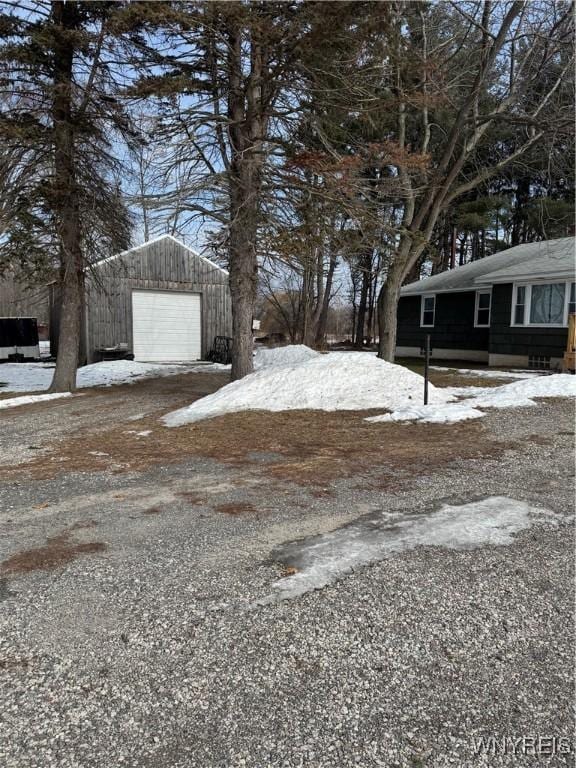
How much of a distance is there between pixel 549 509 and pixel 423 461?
5.19 ft

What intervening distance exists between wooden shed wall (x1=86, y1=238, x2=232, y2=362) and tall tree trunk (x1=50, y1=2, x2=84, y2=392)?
23.8 feet

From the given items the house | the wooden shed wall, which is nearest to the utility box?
the wooden shed wall

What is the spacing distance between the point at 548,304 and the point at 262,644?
15.9 metres

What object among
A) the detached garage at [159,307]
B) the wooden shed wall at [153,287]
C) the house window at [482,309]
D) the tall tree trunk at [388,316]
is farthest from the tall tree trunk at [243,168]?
the house window at [482,309]

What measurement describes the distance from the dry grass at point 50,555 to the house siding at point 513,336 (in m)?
15.0

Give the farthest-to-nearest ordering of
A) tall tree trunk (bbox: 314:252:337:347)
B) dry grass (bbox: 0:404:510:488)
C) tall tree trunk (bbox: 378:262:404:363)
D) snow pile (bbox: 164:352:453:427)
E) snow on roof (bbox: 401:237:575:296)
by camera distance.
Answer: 1. tall tree trunk (bbox: 314:252:337:347)
2. snow on roof (bbox: 401:237:575:296)
3. tall tree trunk (bbox: 378:262:404:363)
4. snow pile (bbox: 164:352:453:427)
5. dry grass (bbox: 0:404:510:488)

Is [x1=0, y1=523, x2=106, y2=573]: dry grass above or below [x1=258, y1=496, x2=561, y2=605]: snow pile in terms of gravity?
below

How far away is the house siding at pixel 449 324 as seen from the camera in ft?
63.0

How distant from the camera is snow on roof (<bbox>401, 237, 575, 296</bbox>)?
15297mm

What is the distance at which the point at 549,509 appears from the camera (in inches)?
151

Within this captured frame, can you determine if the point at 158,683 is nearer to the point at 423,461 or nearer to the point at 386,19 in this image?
the point at 423,461

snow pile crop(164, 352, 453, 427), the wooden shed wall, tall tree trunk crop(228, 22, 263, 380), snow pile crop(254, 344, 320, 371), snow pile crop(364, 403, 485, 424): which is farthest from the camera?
the wooden shed wall

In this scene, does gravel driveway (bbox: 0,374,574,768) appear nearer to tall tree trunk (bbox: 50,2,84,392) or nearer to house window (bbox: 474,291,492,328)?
tall tree trunk (bbox: 50,2,84,392)

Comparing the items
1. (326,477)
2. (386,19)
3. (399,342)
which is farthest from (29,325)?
(326,477)
